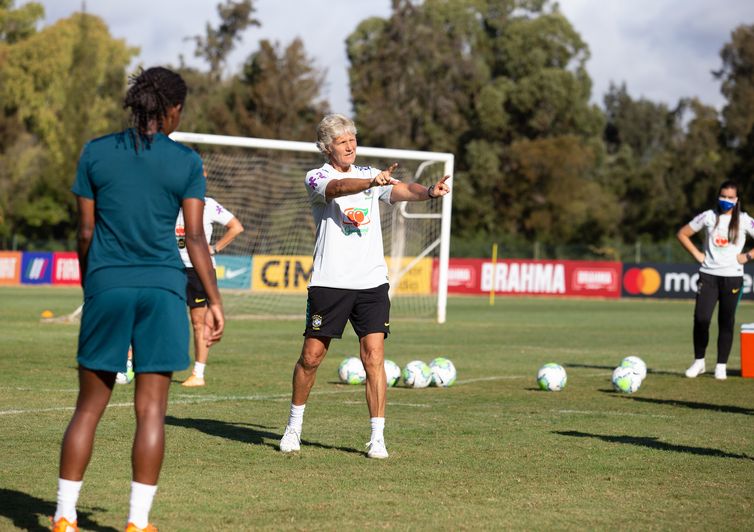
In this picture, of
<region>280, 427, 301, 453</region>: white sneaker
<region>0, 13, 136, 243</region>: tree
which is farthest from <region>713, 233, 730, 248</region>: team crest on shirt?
<region>0, 13, 136, 243</region>: tree

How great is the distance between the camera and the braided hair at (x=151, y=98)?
531 cm

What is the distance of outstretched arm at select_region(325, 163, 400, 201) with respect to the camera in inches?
280

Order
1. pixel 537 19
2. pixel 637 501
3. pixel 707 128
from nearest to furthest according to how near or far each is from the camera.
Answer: pixel 637 501 → pixel 537 19 → pixel 707 128

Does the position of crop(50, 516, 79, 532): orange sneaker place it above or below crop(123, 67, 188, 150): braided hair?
below

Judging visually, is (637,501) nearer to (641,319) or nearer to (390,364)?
(390,364)

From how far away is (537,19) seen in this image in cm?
6612

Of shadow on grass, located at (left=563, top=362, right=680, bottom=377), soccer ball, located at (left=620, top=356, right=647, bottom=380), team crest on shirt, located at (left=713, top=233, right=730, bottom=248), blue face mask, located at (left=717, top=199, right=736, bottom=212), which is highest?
blue face mask, located at (left=717, top=199, right=736, bottom=212)

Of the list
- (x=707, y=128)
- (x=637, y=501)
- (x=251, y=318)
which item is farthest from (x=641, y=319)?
(x=707, y=128)

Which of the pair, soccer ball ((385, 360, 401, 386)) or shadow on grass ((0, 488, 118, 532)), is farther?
soccer ball ((385, 360, 401, 386))

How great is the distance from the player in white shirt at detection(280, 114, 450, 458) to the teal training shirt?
2.69m

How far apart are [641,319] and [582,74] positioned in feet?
130

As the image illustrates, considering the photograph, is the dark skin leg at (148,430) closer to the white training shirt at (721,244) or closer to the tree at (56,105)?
the white training shirt at (721,244)

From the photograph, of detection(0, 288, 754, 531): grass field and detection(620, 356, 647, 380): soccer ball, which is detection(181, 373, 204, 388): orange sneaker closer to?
detection(0, 288, 754, 531): grass field

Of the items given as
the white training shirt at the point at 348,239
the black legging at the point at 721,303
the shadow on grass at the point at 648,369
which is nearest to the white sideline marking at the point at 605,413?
the white training shirt at the point at 348,239
